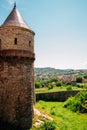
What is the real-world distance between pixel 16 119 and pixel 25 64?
446 centimetres

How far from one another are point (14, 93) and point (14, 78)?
1.20 metres

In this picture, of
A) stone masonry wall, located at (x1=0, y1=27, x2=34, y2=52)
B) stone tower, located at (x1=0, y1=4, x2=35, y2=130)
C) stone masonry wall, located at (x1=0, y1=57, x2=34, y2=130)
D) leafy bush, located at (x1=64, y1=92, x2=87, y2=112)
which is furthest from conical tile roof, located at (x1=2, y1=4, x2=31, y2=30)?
leafy bush, located at (x1=64, y1=92, x2=87, y2=112)

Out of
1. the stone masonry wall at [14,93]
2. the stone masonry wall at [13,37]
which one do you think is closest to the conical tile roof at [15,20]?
the stone masonry wall at [13,37]

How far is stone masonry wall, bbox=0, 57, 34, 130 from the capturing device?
61.4ft

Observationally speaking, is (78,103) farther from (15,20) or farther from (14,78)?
(15,20)

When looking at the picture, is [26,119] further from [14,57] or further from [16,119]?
[14,57]

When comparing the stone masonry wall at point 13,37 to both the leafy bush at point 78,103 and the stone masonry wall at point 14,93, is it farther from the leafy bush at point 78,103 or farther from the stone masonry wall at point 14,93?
the leafy bush at point 78,103

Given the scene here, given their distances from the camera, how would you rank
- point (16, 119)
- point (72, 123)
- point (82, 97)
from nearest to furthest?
point (16, 119), point (72, 123), point (82, 97)

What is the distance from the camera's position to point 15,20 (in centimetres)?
1988

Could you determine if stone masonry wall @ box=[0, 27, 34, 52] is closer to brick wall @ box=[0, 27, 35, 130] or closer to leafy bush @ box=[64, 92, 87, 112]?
brick wall @ box=[0, 27, 35, 130]

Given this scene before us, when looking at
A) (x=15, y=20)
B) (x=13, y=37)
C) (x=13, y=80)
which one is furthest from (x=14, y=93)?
(x=15, y=20)

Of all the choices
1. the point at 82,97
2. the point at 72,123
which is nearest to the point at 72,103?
the point at 82,97

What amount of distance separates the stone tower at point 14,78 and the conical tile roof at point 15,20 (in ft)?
0.56

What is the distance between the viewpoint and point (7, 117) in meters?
18.7
